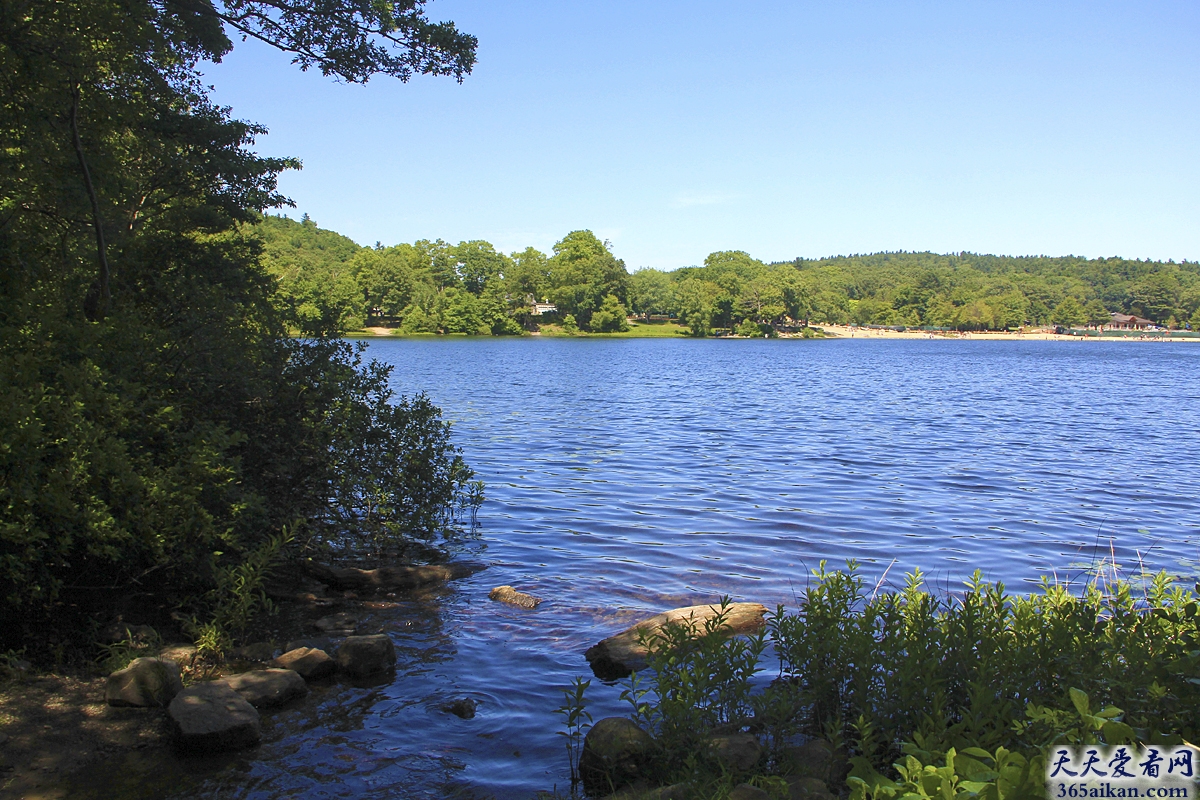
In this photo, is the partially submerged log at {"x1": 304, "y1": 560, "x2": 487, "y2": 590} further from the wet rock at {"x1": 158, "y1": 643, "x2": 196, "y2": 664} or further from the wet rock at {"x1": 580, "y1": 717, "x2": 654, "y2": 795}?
the wet rock at {"x1": 580, "y1": 717, "x2": 654, "y2": 795}

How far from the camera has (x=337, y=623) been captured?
1012 centimetres

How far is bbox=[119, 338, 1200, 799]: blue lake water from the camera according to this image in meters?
7.20

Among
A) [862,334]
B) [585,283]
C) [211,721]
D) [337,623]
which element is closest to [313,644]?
[337,623]

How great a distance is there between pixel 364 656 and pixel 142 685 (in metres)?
2.09

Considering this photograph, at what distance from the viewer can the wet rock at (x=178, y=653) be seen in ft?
26.9

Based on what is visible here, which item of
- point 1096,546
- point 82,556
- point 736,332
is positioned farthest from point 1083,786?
point 736,332

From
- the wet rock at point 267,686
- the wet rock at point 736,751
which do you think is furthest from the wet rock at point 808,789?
the wet rock at point 267,686

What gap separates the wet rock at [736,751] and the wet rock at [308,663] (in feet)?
14.6

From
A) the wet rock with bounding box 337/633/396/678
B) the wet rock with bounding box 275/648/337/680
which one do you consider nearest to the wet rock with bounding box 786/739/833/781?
the wet rock with bounding box 337/633/396/678

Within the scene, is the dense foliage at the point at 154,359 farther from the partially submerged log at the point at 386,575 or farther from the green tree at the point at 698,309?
the green tree at the point at 698,309

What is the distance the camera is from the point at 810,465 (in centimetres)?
2314

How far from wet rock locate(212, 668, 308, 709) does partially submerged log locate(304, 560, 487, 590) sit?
343 cm

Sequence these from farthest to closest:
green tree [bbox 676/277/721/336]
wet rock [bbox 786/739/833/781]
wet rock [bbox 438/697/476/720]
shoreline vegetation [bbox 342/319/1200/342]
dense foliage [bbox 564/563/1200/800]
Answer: green tree [bbox 676/277/721/336] < shoreline vegetation [bbox 342/319/1200/342] < wet rock [bbox 438/697/476/720] < wet rock [bbox 786/739/833/781] < dense foliage [bbox 564/563/1200/800]

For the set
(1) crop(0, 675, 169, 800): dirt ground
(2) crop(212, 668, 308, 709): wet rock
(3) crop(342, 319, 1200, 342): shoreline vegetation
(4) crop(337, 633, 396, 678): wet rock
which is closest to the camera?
(1) crop(0, 675, 169, 800): dirt ground
